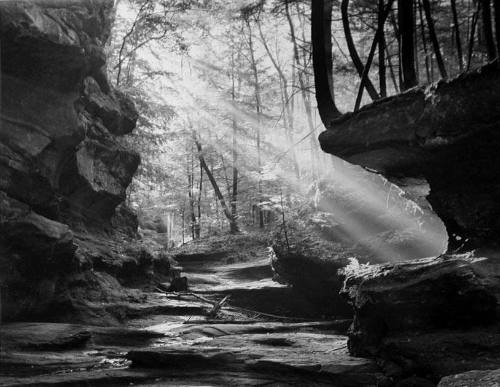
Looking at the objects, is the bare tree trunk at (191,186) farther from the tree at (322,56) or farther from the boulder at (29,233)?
the tree at (322,56)

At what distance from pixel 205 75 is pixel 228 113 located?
14.5 ft

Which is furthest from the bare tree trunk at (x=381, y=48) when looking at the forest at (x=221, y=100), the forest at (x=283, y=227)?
the forest at (x=221, y=100)

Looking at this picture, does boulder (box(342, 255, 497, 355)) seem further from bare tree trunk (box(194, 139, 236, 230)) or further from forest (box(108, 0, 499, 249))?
bare tree trunk (box(194, 139, 236, 230))

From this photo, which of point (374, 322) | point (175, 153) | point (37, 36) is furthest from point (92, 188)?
point (175, 153)

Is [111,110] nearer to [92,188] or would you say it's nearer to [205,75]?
[92,188]

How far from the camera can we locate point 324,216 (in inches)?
585

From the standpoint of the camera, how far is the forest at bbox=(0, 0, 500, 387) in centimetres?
571

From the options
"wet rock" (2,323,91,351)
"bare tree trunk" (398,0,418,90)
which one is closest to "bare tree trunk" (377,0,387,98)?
"bare tree trunk" (398,0,418,90)

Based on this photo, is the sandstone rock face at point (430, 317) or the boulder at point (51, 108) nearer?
the sandstone rock face at point (430, 317)

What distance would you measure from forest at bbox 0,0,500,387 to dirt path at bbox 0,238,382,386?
4cm

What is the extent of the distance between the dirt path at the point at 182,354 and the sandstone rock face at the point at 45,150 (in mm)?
1735

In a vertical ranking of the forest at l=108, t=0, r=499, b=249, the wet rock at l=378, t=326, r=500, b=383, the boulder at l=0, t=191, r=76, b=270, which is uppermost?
the forest at l=108, t=0, r=499, b=249

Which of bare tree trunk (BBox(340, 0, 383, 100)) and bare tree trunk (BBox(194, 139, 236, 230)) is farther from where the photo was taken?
bare tree trunk (BBox(194, 139, 236, 230))

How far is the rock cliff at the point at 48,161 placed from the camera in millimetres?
9672
